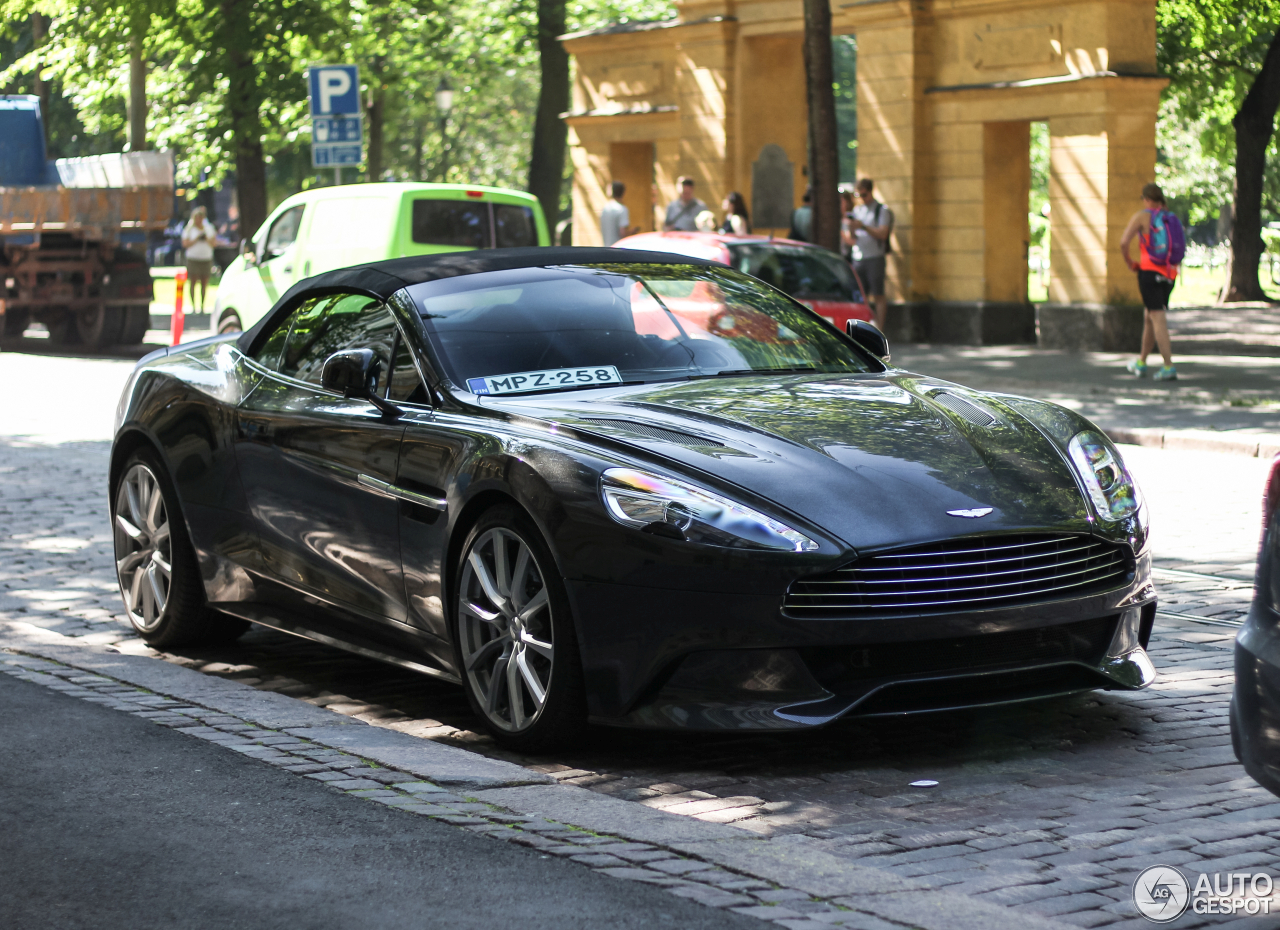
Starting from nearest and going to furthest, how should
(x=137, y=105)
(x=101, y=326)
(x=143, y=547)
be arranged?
(x=143, y=547), (x=101, y=326), (x=137, y=105)

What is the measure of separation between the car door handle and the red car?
11645mm

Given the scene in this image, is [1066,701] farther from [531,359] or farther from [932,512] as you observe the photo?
[531,359]

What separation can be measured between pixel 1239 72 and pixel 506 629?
33.8 m

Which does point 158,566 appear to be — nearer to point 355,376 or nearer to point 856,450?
point 355,376

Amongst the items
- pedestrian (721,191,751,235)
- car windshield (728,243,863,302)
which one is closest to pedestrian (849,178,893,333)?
pedestrian (721,191,751,235)

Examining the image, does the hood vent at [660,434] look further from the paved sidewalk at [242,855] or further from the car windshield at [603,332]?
the paved sidewalk at [242,855]

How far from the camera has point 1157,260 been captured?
1877 centimetres

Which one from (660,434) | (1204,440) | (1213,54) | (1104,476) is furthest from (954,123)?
(660,434)

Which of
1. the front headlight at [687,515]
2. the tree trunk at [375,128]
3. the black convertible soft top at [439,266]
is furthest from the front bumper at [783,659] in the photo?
the tree trunk at [375,128]

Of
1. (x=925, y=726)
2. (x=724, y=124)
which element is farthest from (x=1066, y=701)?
(x=724, y=124)

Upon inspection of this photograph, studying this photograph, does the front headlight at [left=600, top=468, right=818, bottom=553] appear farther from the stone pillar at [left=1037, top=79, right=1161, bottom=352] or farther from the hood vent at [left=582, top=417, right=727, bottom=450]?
the stone pillar at [left=1037, top=79, right=1161, bottom=352]

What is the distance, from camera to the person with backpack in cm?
1859

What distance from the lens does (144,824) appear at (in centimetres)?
457

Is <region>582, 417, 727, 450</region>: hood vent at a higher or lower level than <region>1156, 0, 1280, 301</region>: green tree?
lower
